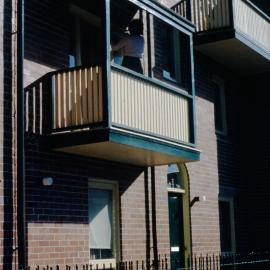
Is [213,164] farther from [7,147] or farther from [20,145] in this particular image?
[7,147]

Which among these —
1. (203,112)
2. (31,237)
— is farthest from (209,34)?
(31,237)

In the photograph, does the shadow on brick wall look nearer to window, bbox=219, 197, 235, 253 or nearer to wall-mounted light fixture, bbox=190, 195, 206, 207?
wall-mounted light fixture, bbox=190, 195, 206, 207

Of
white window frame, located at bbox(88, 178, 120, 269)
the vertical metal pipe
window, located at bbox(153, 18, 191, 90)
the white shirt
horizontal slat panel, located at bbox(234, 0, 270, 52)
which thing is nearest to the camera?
the vertical metal pipe

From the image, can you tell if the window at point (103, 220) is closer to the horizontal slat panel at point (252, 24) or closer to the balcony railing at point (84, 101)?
the balcony railing at point (84, 101)

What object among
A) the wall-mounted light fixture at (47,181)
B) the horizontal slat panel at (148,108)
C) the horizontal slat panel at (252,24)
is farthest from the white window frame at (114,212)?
the horizontal slat panel at (252,24)

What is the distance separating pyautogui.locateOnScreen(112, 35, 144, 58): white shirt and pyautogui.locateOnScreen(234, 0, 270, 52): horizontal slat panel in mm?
3606

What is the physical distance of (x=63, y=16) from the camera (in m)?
10.7

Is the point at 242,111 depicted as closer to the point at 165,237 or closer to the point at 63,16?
the point at 165,237

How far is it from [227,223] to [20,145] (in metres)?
7.98

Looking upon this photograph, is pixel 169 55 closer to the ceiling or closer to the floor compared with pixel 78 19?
closer to the ceiling

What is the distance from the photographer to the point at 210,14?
14.5 meters

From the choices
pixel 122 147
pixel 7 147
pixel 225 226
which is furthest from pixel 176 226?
pixel 7 147

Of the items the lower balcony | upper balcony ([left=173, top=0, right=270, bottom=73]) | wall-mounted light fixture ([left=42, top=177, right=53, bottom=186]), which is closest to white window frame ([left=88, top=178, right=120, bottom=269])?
the lower balcony

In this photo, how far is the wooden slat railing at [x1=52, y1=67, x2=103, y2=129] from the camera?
31.3 ft
